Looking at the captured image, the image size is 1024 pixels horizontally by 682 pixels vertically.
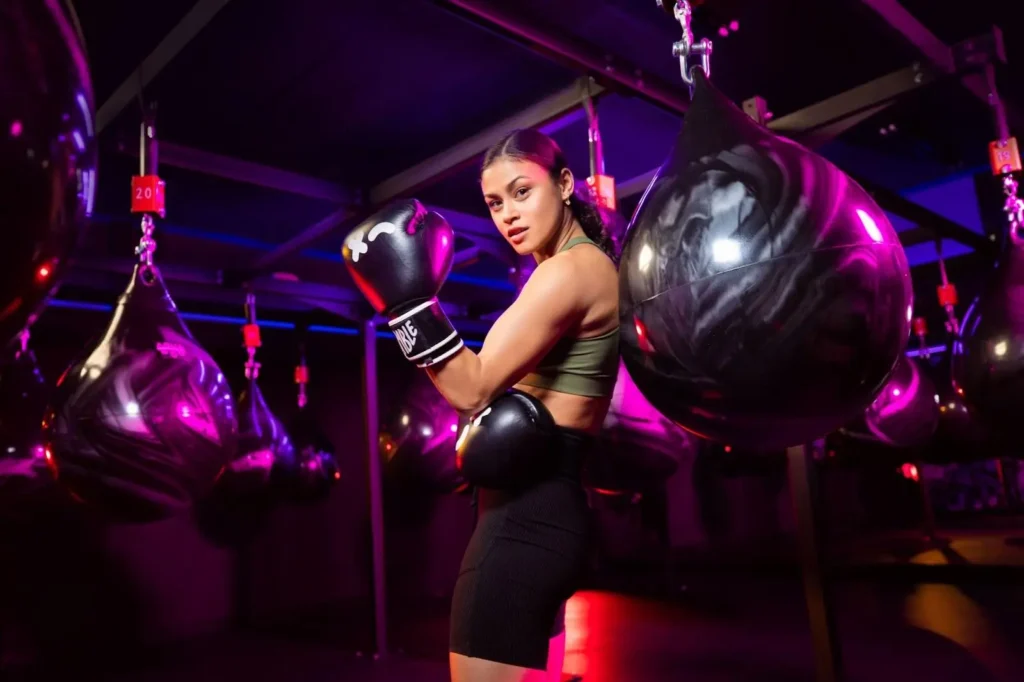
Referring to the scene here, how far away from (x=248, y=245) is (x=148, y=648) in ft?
8.33

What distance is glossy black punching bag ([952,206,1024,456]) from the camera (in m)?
1.71

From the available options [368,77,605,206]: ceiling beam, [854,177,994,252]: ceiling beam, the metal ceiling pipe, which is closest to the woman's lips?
the metal ceiling pipe

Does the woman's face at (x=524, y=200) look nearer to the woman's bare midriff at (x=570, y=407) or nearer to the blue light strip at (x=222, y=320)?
the woman's bare midriff at (x=570, y=407)

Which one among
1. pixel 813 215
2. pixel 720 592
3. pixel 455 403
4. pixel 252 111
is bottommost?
pixel 720 592

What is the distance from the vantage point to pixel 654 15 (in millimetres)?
2057

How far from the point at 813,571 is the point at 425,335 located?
5.36 feet

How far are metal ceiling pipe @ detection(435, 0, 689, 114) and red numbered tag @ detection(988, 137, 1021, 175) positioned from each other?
0.83 meters

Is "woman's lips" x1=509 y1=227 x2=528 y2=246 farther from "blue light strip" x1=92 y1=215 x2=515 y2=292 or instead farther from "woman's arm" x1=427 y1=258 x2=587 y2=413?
"blue light strip" x1=92 y1=215 x2=515 y2=292

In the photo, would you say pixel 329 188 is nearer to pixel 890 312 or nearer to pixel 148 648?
pixel 890 312

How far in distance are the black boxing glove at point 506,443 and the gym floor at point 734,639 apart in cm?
238

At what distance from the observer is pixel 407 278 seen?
1.23m

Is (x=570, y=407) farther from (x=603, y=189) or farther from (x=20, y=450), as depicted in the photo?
Answer: (x=20, y=450)

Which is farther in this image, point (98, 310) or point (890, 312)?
point (98, 310)

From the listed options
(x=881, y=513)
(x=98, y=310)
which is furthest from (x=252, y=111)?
(x=881, y=513)
